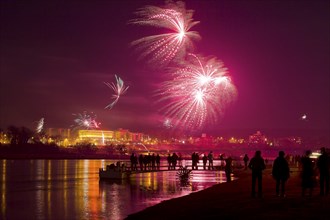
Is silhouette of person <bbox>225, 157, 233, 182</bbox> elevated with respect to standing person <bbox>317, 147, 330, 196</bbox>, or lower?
lower

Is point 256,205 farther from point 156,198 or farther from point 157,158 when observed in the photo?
point 157,158

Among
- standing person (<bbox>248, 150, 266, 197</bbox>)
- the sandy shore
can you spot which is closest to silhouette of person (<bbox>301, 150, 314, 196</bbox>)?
the sandy shore

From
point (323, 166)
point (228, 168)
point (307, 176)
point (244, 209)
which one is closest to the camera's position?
point (244, 209)

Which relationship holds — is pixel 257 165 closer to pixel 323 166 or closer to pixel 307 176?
pixel 307 176

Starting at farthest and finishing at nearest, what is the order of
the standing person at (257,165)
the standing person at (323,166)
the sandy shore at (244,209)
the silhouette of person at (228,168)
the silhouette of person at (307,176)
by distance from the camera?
the silhouette of person at (228,168), the standing person at (257,165), the standing person at (323,166), the silhouette of person at (307,176), the sandy shore at (244,209)

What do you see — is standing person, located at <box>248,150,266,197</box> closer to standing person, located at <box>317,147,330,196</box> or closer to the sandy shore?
the sandy shore

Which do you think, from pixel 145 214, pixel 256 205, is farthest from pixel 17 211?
pixel 256 205

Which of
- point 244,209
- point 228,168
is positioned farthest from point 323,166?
point 228,168

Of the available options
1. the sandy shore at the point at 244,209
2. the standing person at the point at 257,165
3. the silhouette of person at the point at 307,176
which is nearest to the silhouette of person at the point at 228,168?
the sandy shore at the point at 244,209

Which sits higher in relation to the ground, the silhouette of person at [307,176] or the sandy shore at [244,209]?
the silhouette of person at [307,176]

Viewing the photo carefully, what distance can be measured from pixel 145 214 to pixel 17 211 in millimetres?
5068

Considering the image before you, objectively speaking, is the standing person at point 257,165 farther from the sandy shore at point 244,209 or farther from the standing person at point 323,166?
the standing person at point 323,166

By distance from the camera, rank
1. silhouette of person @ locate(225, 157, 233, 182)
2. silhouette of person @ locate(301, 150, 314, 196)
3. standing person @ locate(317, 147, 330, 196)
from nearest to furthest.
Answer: silhouette of person @ locate(301, 150, 314, 196)
standing person @ locate(317, 147, 330, 196)
silhouette of person @ locate(225, 157, 233, 182)

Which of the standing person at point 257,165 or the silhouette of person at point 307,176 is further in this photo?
the standing person at point 257,165
